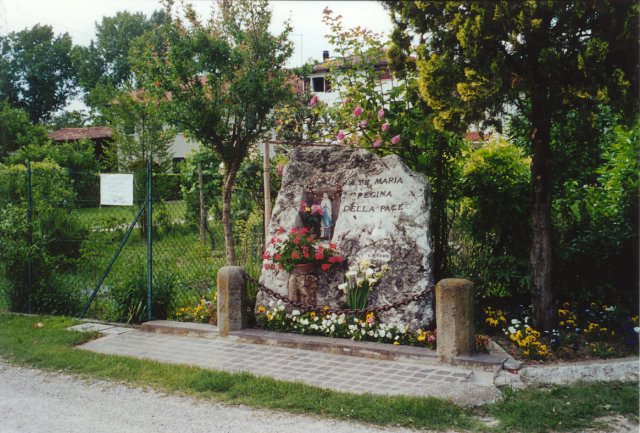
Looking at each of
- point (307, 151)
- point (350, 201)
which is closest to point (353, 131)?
point (307, 151)

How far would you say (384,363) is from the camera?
641cm

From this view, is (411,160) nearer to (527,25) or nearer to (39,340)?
(527,25)

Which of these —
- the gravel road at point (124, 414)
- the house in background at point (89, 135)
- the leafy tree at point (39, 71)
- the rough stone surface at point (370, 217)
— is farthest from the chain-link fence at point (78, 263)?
the leafy tree at point (39, 71)

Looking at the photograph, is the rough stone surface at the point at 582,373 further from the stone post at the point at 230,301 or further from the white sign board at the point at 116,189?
the white sign board at the point at 116,189

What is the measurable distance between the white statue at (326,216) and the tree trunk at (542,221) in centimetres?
263

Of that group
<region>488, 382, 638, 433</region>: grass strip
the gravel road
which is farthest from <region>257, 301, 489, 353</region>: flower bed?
the gravel road

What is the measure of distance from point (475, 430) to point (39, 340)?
567cm

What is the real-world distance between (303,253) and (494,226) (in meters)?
2.57

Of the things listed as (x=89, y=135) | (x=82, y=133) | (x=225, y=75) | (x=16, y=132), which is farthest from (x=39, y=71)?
(x=225, y=75)

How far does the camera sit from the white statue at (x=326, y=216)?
815cm

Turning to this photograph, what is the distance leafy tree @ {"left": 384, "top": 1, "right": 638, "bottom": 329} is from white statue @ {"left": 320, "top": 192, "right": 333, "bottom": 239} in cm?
220

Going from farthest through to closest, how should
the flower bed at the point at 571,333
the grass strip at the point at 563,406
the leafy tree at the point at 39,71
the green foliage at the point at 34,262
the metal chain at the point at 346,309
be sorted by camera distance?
the leafy tree at the point at 39,71, the green foliage at the point at 34,262, the metal chain at the point at 346,309, the flower bed at the point at 571,333, the grass strip at the point at 563,406

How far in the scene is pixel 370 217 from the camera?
7.55 m

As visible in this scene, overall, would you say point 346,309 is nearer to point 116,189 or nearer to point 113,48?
point 116,189
